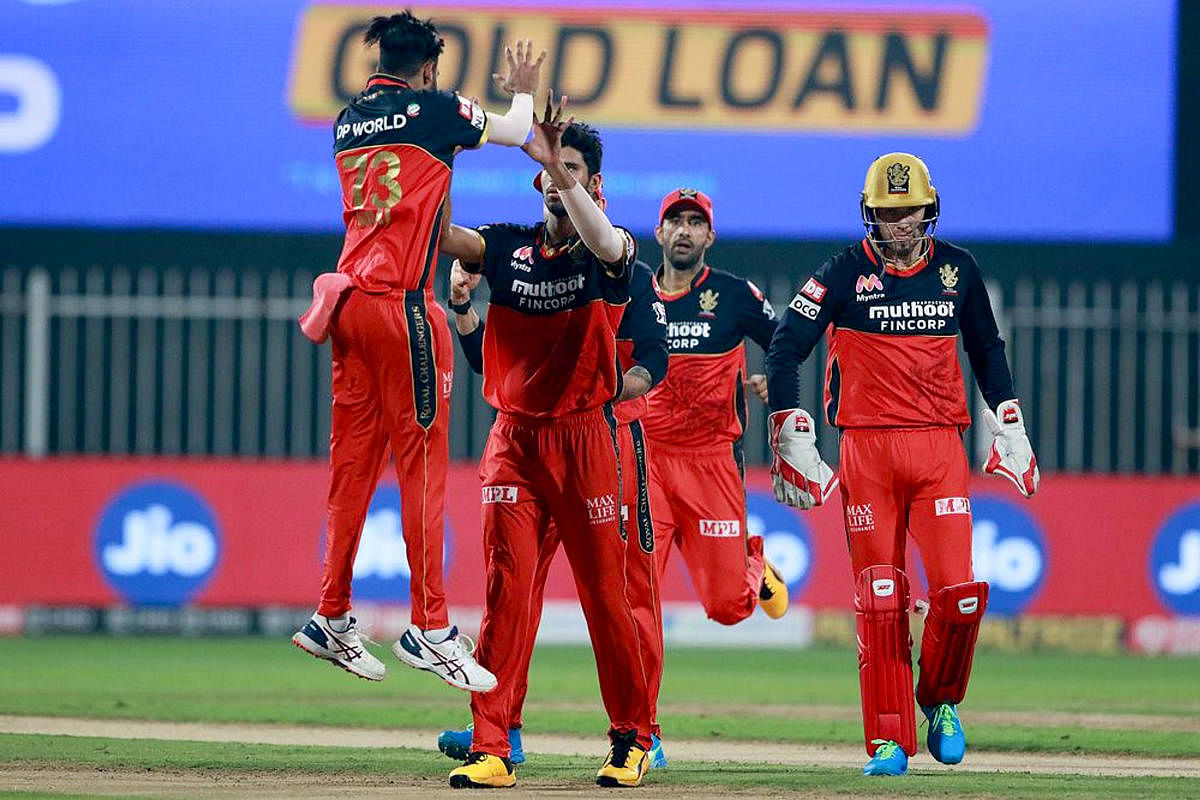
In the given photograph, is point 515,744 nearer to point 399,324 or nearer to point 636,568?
point 636,568

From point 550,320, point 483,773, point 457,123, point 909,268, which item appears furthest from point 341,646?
point 909,268

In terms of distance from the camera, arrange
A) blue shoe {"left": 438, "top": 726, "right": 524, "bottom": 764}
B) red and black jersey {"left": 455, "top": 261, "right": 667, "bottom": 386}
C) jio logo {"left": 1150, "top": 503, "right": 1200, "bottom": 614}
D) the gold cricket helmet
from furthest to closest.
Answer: jio logo {"left": 1150, "top": 503, "right": 1200, "bottom": 614} < the gold cricket helmet < blue shoe {"left": 438, "top": 726, "right": 524, "bottom": 764} < red and black jersey {"left": 455, "top": 261, "right": 667, "bottom": 386}

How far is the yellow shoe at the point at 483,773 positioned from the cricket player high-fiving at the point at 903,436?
1741 millimetres

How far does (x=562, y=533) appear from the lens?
9172 millimetres

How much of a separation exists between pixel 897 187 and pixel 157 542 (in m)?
9.23

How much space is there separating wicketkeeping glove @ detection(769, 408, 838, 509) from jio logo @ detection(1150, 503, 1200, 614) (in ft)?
26.8

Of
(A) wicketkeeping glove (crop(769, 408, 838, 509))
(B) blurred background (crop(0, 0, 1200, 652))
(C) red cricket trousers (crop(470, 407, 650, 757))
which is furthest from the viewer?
(B) blurred background (crop(0, 0, 1200, 652))

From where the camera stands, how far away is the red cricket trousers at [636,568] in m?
9.45

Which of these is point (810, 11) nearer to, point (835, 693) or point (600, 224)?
point (835, 693)

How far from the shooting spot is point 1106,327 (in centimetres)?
1920

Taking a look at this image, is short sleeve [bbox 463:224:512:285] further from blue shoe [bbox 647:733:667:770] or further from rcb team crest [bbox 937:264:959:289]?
blue shoe [bbox 647:733:667:770]

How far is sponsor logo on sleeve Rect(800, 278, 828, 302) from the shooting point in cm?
1003

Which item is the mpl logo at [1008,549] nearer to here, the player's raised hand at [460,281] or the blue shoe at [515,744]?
the blue shoe at [515,744]

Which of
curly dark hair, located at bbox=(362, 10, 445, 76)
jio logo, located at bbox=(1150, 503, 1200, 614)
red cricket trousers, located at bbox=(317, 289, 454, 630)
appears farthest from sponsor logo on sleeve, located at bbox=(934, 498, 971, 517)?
jio logo, located at bbox=(1150, 503, 1200, 614)
